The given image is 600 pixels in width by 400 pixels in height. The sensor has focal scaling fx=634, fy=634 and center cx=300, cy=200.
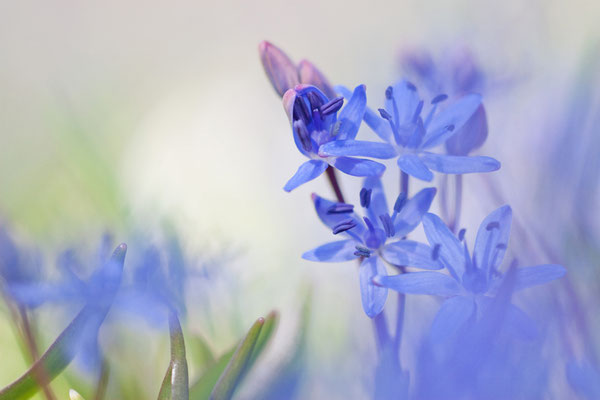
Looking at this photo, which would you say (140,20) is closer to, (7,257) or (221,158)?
(221,158)

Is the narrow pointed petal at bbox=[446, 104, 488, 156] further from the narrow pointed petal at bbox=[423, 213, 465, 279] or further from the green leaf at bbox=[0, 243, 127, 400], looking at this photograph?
the green leaf at bbox=[0, 243, 127, 400]

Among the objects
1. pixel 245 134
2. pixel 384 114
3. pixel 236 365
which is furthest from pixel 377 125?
pixel 245 134

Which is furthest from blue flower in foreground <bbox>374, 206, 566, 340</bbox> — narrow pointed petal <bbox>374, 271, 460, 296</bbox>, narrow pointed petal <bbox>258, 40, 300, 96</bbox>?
narrow pointed petal <bbox>258, 40, 300, 96</bbox>

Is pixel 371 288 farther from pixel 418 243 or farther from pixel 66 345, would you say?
pixel 66 345

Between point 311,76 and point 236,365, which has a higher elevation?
point 311,76

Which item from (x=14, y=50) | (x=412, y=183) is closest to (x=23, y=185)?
(x=14, y=50)
